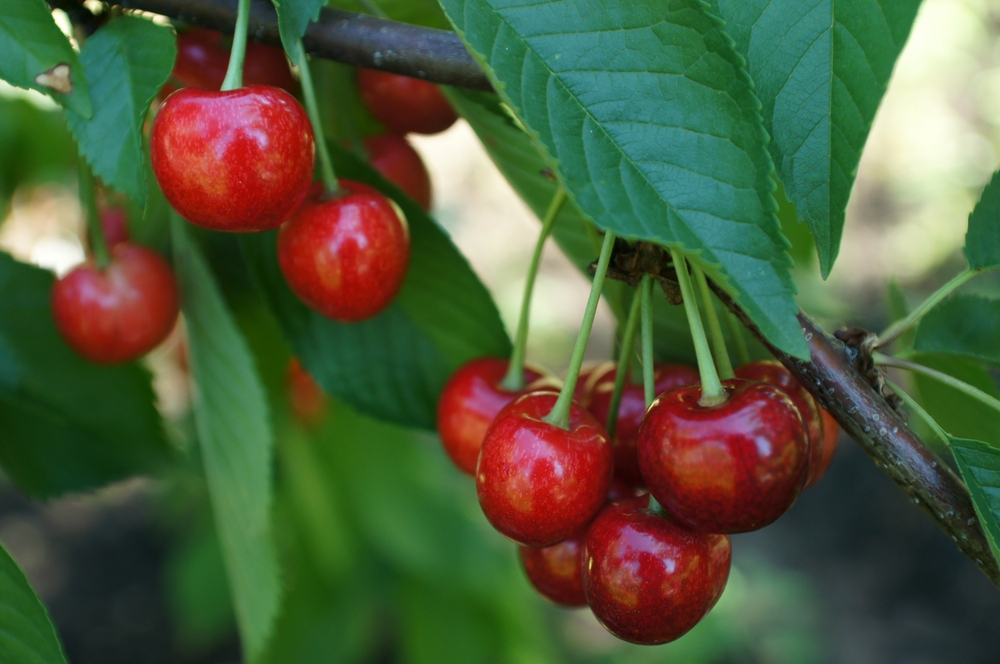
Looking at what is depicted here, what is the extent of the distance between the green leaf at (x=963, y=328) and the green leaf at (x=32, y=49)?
0.78m

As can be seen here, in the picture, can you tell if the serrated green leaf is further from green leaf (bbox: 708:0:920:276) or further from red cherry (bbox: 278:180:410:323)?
green leaf (bbox: 708:0:920:276)

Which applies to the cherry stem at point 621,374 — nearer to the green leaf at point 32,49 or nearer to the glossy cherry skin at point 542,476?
the glossy cherry skin at point 542,476

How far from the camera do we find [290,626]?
218 cm

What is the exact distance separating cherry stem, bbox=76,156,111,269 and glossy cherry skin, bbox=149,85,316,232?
0.33 metres

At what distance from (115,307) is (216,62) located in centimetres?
30

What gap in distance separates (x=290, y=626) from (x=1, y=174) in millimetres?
1305

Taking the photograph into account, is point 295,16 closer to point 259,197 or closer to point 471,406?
point 259,197

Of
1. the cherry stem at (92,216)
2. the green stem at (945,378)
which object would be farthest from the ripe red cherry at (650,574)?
the cherry stem at (92,216)

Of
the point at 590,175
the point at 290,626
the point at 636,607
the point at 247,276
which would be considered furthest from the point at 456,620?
the point at 590,175

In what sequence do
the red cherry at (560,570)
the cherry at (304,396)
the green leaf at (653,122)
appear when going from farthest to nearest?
the cherry at (304,396), the red cherry at (560,570), the green leaf at (653,122)

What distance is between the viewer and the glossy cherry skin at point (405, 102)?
37.6 inches

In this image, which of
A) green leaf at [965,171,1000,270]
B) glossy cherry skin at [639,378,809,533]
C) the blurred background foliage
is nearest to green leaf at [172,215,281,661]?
the blurred background foliage

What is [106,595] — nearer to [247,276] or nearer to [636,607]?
[247,276]

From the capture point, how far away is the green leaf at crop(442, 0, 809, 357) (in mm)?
529
